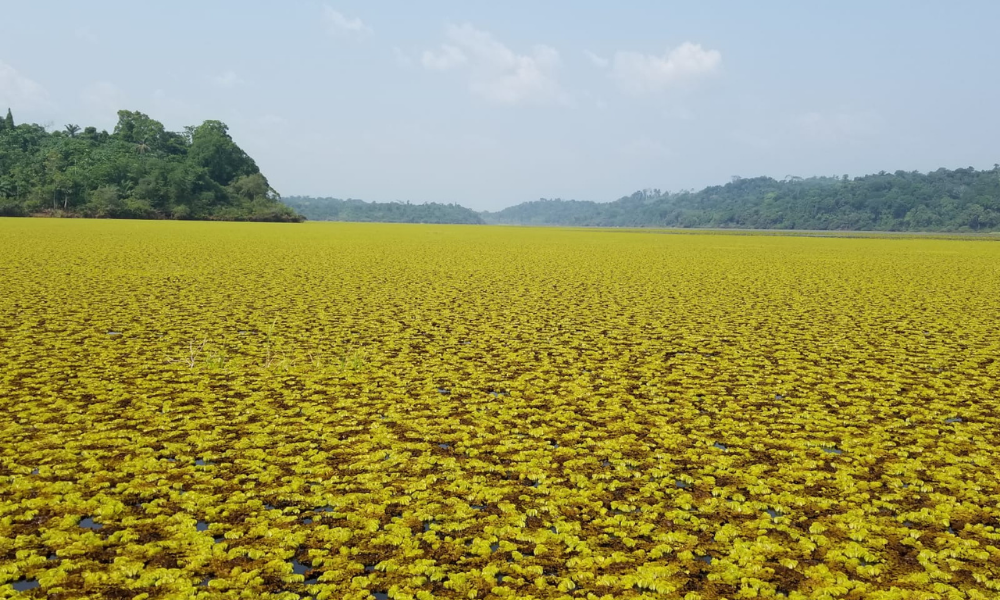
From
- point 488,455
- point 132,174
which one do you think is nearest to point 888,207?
point 132,174

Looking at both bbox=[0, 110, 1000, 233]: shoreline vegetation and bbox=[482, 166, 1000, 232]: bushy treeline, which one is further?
bbox=[482, 166, 1000, 232]: bushy treeline

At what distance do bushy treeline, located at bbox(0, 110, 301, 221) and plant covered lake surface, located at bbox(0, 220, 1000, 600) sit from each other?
61472 mm

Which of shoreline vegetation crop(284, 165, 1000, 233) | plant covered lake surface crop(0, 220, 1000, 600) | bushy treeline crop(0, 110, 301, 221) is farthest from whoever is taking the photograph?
shoreline vegetation crop(284, 165, 1000, 233)

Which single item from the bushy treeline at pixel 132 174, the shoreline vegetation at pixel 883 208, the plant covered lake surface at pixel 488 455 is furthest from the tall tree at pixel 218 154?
the shoreline vegetation at pixel 883 208

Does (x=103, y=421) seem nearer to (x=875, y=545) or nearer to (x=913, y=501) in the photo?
(x=875, y=545)

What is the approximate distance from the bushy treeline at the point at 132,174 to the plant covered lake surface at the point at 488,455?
61472 millimetres

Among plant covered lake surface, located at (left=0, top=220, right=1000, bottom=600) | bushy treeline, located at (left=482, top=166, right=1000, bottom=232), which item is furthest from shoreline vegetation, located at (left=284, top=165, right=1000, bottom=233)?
plant covered lake surface, located at (left=0, top=220, right=1000, bottom=600)

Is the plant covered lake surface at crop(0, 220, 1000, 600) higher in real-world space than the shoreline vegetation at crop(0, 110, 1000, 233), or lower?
lower

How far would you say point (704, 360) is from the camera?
852 centimetres

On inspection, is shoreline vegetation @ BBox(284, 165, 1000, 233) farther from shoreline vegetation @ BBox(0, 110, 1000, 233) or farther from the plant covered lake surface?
the plant covered lake surface

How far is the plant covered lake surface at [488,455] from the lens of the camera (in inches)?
139

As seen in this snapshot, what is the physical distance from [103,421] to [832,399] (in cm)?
700

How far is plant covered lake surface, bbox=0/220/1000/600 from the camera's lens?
3531 mm

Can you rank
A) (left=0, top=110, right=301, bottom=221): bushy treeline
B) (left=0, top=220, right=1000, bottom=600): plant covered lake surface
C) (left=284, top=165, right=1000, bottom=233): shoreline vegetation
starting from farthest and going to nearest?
(left=284, top=165, right=1000, bottom=233): shoreline vegetation < (left=0, top=110, right=301, bottom=221): bushy treeline < (left=0, top=220, right=1000, bottom=600): plant covered lake surface
